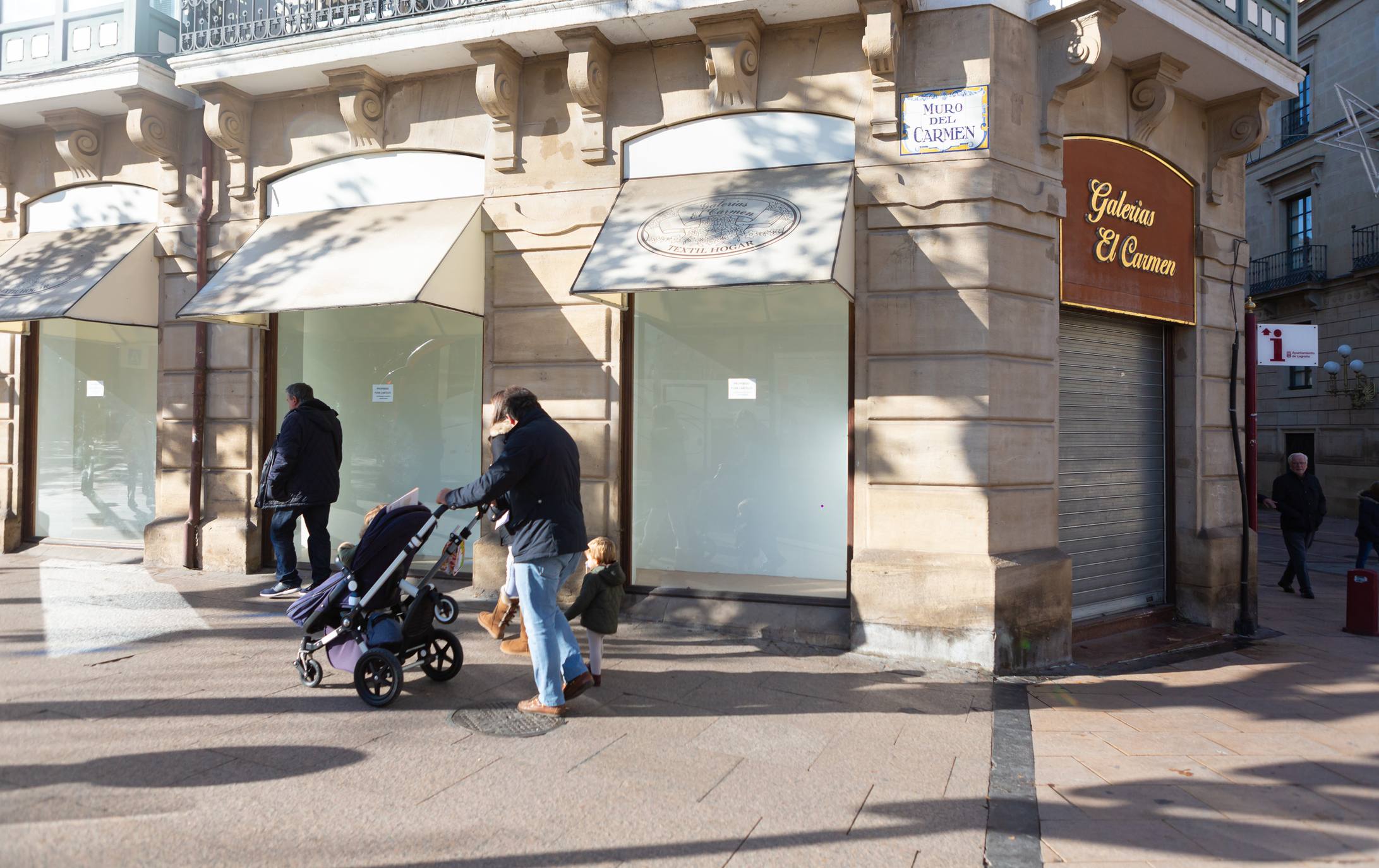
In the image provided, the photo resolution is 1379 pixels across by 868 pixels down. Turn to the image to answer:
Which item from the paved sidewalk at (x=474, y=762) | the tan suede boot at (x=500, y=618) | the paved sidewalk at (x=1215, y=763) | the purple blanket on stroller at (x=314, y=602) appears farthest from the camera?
the tan suede boot at (x=500, y=618)

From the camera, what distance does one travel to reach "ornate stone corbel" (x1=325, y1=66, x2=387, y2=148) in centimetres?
831

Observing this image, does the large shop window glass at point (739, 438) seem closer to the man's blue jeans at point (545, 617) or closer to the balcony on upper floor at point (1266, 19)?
the man's blue jeans at point (545, 617)

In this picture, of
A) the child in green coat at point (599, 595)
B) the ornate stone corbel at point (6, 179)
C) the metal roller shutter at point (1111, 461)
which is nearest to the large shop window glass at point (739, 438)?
the metal roller shutter at point (1111, 461)

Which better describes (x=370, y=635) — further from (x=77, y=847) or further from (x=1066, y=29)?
(x=1066, y=29)

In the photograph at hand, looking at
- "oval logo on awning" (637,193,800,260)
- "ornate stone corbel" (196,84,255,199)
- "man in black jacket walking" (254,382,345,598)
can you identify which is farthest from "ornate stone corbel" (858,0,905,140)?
"ornate stone corbel" (196,84,255,199)

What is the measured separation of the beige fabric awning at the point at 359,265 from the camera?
24.7ft

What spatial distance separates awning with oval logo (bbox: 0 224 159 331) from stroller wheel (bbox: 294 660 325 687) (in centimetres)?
552

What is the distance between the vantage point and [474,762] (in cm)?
431

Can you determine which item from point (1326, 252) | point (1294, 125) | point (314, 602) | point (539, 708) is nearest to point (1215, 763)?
point (539, 708)

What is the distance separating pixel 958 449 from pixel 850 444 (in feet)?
2.76

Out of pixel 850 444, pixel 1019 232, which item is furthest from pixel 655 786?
pixel 1019 232

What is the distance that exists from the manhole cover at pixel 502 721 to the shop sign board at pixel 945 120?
4.95 metres

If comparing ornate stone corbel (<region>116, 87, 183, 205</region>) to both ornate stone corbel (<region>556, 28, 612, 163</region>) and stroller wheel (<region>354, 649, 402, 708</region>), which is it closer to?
ornate stone corbel (<region>556, 28, 612, 163</region>)

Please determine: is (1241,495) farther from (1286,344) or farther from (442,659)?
(442,659)
